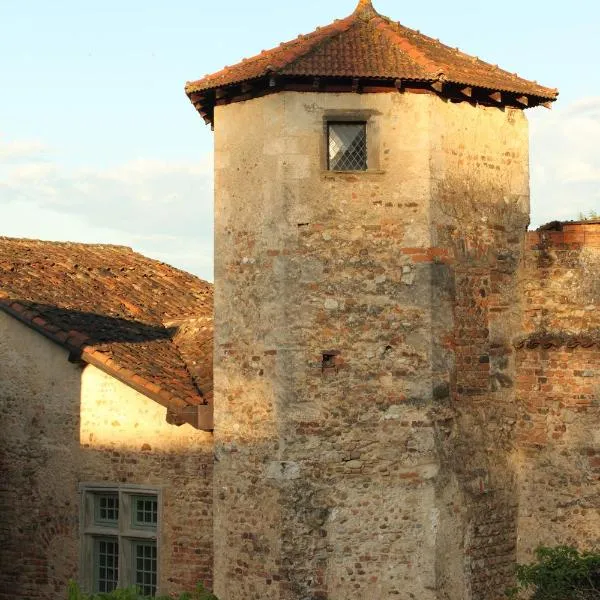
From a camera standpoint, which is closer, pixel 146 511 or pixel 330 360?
pixel 330 360

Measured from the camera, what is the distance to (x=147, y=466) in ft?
51.7

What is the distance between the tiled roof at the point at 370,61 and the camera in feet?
45.2

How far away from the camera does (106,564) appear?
641 inches

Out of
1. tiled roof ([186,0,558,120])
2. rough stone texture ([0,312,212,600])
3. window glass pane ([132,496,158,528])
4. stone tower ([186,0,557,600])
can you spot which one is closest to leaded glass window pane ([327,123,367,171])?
stone tower ([186,0,557,600])

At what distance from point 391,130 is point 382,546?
15.2ft

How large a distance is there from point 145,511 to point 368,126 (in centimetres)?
572

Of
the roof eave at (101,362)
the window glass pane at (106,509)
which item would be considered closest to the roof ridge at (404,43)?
the roof eave at (101,362)

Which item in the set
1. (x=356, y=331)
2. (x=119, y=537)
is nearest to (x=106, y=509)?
(x=119, y=537)

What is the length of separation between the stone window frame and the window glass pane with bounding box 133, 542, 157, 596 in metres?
5.50

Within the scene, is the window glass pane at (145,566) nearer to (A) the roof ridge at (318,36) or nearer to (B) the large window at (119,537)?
(B) the large window at (119,537)

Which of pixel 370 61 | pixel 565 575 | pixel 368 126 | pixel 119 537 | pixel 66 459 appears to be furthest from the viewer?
pixel 66 459

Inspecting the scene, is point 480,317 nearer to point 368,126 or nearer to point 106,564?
point 368,126

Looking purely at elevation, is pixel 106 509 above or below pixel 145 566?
above

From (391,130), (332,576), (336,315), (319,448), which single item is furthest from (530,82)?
(332,576)
